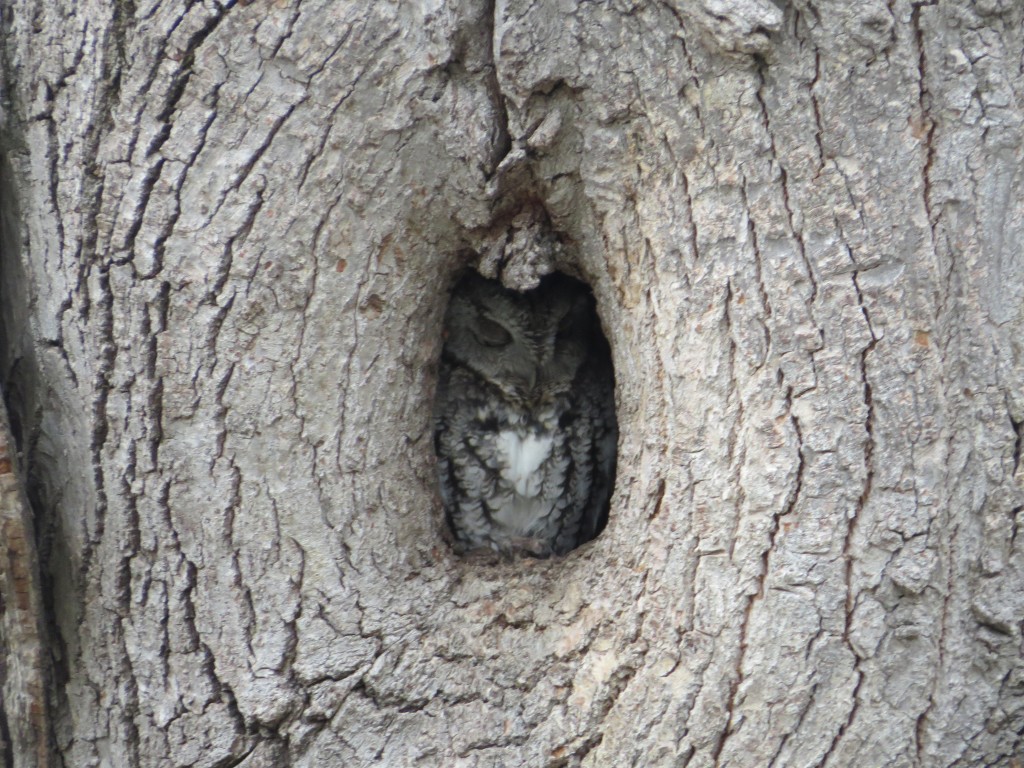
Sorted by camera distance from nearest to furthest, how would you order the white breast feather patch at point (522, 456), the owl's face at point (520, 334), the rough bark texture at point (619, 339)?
the rough bark texture at point (619, 339)
the owl's face at point (520, 334)
the white breast feather patch at point (522, 456)

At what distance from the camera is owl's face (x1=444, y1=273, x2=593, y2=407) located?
2143 mm

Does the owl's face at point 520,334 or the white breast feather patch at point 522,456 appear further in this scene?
the white breast feather patch at point 522,456

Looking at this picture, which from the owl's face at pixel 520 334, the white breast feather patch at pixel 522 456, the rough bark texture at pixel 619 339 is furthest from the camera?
the white breast feather patch at pixel 522 456

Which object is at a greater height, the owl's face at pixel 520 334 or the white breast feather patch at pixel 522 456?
the owl's face at pixel 520 334

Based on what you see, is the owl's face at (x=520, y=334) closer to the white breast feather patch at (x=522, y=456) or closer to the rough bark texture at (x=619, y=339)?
the white breast feather patch at (x=522, y=456)

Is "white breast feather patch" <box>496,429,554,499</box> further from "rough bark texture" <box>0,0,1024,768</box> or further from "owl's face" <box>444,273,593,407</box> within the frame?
"rough bark texture" <box>0,0,1024,768</box>

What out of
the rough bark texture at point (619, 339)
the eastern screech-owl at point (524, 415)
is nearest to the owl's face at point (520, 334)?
the eastern screech-owl at point (524, 415)

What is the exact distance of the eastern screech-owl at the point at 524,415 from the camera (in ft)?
7.22

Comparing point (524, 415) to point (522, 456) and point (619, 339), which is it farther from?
point (619, 339)

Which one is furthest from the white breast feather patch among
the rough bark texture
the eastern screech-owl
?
the rough bark texture

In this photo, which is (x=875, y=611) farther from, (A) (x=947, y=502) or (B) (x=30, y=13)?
(B) (x=30, y=13)

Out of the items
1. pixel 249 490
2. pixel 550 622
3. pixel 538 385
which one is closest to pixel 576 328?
pixel 538 385

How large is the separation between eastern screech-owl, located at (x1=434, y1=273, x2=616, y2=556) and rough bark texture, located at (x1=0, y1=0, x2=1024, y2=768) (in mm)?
588

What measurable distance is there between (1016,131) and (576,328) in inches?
46.2
